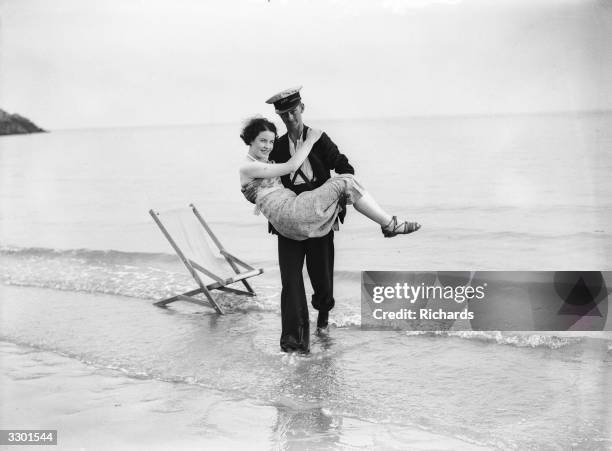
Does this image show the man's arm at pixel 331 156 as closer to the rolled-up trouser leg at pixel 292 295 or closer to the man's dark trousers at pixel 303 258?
the man's dark trousers at pixel 303 258

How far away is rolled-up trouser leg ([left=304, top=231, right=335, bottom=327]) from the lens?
4.07 m

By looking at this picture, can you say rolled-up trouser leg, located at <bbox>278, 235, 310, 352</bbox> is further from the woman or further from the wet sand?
the wet sand

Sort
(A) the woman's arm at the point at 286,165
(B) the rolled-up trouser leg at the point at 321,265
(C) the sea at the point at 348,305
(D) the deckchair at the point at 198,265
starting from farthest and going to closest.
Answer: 1. (D) the deckchair at the point at 198,265
2. (B) the rolled-up trouser leg at the point at 321,265
3. (A) the woman's arm at the point at 286,165
4. (C) the sea at the point at 348,305

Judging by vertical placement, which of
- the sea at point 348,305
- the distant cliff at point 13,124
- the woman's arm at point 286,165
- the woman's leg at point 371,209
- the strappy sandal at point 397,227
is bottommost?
the sea at point 348,305

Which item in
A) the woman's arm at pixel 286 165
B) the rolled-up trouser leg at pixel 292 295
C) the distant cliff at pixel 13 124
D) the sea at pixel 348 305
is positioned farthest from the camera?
the distant cliff at pixel 13 124

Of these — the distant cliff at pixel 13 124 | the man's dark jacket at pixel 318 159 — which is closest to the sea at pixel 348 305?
the distant cliff at pixel 13 124

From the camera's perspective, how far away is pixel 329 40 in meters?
6.06

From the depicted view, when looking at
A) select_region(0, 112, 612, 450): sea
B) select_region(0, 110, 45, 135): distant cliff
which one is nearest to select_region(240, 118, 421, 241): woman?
select_region(0, 112, 612, 450): sea

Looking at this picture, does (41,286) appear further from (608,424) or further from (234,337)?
(608,424)

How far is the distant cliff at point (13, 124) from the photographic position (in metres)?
7.84

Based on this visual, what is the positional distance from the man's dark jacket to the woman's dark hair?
0.14m

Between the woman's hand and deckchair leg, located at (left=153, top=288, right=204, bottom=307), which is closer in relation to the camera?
the woman's hand

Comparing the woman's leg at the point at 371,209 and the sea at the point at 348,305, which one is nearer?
the sea at the point at 348,305

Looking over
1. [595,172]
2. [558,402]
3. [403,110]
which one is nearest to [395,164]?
[595,172]
